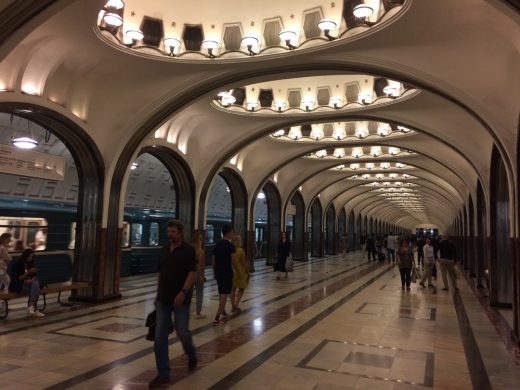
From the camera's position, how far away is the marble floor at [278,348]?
436 centimetres

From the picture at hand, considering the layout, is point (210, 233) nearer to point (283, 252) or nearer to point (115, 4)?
point (283, 252)

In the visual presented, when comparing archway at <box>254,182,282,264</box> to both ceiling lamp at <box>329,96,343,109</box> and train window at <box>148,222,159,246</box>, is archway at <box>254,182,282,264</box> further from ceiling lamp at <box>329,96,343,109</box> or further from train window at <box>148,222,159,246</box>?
ceiling lamp at <box>329,96,343,109</box>

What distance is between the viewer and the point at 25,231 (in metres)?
9.85

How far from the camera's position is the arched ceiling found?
245 inches

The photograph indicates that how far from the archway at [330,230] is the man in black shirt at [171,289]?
2444 centimetres

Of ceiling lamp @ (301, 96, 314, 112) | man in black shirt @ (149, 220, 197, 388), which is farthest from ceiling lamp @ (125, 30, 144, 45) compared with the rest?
ceiling lamp @ (301, 96, 314, 112)

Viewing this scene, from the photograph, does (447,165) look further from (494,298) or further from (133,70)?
(133,70)

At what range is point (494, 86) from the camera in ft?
23.5

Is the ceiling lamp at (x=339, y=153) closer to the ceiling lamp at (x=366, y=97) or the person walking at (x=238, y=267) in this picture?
the ceiling lamp at (x=366, y=97)

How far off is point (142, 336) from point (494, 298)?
23.3ft

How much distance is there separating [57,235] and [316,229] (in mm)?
17336

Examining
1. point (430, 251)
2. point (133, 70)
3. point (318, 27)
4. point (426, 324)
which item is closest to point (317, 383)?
point (426, 324)

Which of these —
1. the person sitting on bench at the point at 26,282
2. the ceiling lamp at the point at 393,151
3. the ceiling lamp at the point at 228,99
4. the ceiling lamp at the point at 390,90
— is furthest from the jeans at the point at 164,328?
the ceiling lamp at the point at 393,151

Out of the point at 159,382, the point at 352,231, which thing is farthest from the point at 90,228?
the point at 352,231
